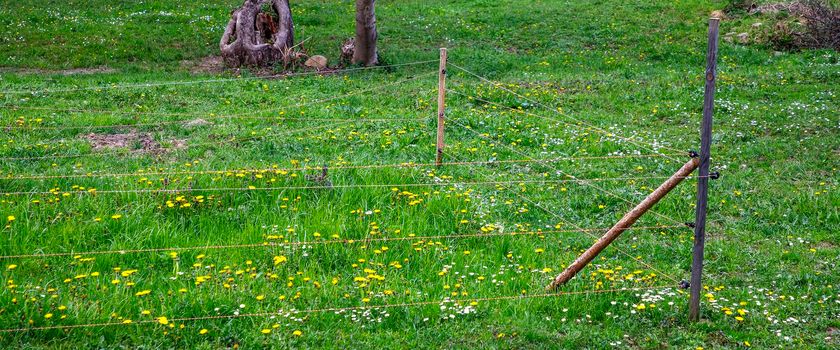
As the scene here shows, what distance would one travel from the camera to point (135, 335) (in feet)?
17.5

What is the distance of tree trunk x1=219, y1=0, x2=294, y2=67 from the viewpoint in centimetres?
1540

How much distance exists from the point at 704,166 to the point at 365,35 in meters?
10.5

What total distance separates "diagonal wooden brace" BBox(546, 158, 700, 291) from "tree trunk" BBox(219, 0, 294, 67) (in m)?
10.3

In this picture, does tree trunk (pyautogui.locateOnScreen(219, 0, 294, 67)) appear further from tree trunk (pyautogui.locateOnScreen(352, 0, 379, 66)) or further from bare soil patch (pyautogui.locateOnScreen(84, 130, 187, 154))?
bare soil patch (pyautogui.locateOnScreen(84, 130, 187, 154))

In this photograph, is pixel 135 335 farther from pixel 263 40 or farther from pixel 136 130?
pixel 263 40

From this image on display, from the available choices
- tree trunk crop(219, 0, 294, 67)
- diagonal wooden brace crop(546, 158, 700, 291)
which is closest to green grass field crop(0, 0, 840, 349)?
diagonal wooden brace crop(546, 158, 700, 291)

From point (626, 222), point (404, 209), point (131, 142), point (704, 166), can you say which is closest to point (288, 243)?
point (404, 209)

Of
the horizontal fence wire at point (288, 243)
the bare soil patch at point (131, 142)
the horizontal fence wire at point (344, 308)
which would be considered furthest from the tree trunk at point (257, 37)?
the horizontal fence wire at point (344, 308)

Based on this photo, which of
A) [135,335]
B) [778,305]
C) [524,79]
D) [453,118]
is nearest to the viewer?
[135,335]

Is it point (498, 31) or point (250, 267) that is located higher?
point (498, 31)

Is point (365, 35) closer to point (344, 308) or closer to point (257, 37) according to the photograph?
point (257, 37)

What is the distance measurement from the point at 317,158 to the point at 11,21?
1273 cm

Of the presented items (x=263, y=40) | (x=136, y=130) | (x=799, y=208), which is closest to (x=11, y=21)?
(x=263, y=40)

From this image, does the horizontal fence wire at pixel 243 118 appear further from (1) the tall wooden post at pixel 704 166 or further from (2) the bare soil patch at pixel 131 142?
(1) the tall wooden post at pixel 704 166
